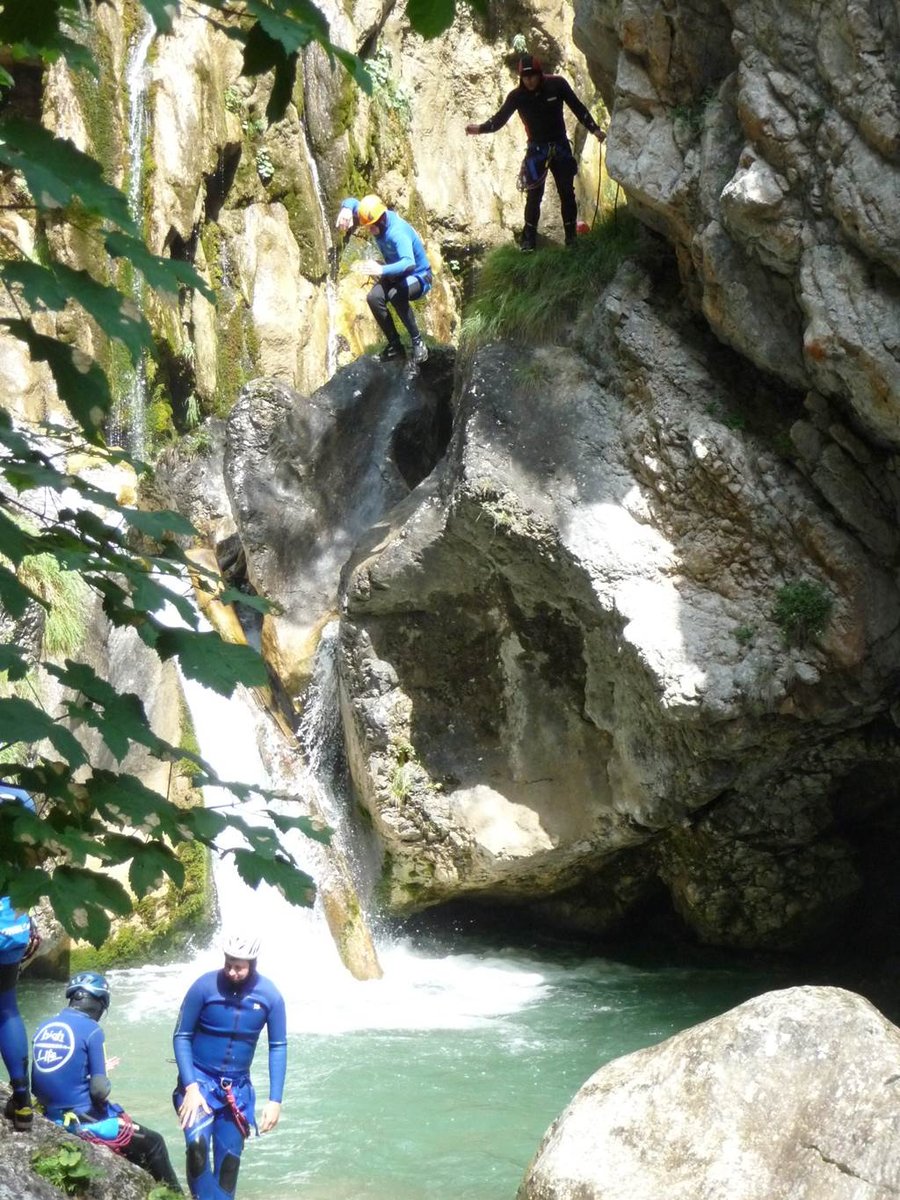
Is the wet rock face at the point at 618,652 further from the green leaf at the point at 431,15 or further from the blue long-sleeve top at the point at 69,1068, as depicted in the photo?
the green leaf at the point at 431,15

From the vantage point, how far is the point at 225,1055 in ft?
18.1

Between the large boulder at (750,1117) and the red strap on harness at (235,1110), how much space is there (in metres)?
1.22

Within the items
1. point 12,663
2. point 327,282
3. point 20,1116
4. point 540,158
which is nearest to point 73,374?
point 12,663

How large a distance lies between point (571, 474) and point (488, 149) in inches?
441

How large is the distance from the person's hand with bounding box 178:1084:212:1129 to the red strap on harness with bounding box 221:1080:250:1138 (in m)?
0.14

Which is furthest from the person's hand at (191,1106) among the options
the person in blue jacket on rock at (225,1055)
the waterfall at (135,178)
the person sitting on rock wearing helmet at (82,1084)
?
the waterfall at (135,178)

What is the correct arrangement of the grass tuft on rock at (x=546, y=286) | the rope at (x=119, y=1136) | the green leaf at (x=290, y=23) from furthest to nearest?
the grass tuft on rock at (x=546, y=286)
the rope at (x=119, y=1136)
the green leaf at (x=290, y=23)

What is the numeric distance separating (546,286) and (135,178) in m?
7.31

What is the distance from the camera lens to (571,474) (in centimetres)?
914

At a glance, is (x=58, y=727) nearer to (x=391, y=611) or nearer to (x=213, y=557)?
(x=391, y=611)

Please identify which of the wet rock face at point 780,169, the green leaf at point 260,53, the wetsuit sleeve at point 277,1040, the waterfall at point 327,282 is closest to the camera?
the green leaf at point 260,53

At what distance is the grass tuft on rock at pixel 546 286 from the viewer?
9859 mm

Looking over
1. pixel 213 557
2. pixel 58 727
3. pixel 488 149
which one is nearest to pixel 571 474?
pixel 213 557

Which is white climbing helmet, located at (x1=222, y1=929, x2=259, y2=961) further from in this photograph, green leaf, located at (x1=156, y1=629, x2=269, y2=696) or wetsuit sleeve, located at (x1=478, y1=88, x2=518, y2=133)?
wetsuit sleeve, located at (x1=478, y1=88, x2=518, y2=133)
